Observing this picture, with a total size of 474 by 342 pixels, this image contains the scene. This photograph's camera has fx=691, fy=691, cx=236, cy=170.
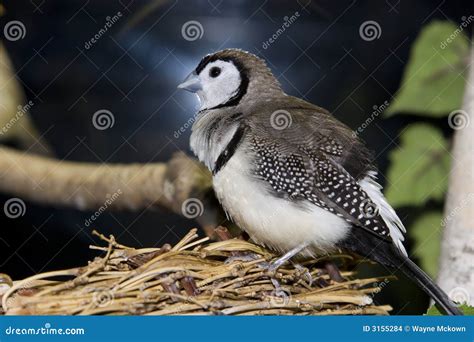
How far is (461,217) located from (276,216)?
54 cm

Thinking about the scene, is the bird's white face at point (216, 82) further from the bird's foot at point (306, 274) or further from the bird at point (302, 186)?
the bird's foot at point (306, 274)

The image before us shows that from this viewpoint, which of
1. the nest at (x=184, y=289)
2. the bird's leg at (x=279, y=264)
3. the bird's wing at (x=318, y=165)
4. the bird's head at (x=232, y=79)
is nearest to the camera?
the nest at (x=184, y=289)

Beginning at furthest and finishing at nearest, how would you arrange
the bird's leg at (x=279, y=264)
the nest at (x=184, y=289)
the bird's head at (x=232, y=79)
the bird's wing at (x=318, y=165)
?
the bird's head at (x=232, y=79)
the bird's wing at (x=318, y=165)
the bird's leg at (x=279, y=264)
the nest at (x=184, y=289)

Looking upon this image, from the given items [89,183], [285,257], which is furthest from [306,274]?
[89,183]

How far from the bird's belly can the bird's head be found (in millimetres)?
216

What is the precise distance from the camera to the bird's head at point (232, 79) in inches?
69.7

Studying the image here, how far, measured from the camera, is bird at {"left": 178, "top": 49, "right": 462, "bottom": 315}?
1613 mm

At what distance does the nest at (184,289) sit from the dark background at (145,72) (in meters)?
0.39

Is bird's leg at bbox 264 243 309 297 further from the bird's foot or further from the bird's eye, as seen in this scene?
the bird's eye

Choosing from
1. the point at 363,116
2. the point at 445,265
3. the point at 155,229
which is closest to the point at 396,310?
the point at 445,265

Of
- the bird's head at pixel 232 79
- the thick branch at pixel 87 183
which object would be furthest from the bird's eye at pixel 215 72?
the thick branch at pixel 87 183

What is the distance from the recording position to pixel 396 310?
→ 6.23 feet

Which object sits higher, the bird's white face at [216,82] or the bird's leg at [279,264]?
the bird's white face at [216,82]

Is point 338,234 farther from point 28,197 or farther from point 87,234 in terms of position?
point 28,197
